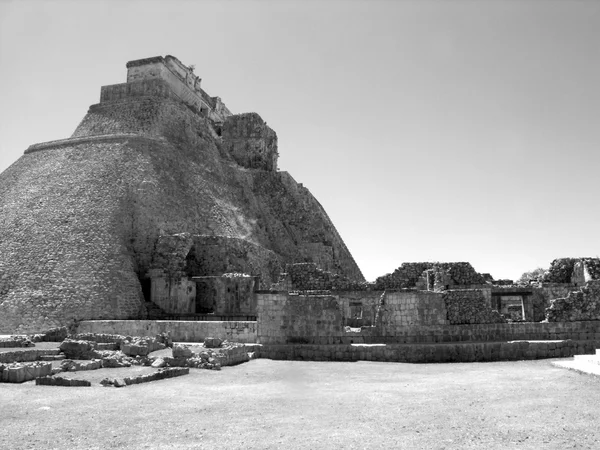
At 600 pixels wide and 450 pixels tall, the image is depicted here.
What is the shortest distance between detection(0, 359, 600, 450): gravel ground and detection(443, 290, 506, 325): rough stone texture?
4.53 m

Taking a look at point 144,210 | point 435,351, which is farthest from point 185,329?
point 144,210

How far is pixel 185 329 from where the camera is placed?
21375 millimetres

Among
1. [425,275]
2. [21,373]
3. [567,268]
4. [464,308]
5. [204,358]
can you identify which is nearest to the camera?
[21,373]

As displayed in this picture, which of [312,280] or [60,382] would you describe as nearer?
[60,382]

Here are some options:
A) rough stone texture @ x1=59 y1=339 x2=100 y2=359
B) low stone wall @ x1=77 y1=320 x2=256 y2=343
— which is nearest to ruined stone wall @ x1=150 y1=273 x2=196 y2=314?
low stone wall @ x1=77 y1=320 x2=256 y2=343

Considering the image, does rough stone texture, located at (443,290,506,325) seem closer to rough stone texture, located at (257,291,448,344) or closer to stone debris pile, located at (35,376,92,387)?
rough stone texture, located at (257,291,448,344)

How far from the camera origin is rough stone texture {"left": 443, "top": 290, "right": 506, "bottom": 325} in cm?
1870

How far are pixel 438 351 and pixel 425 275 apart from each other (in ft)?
37.2

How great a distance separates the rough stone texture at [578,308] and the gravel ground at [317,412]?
238 inches

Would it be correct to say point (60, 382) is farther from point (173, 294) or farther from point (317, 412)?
point (173, 294)

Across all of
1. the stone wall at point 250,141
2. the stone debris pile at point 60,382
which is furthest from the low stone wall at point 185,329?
the stone wall at point 250,141

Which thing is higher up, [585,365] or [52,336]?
[52,336]

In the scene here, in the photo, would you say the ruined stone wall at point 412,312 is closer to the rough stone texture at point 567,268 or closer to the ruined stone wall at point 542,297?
the ruined stone wall at point 542,297

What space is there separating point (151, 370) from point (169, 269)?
52.6 ft
